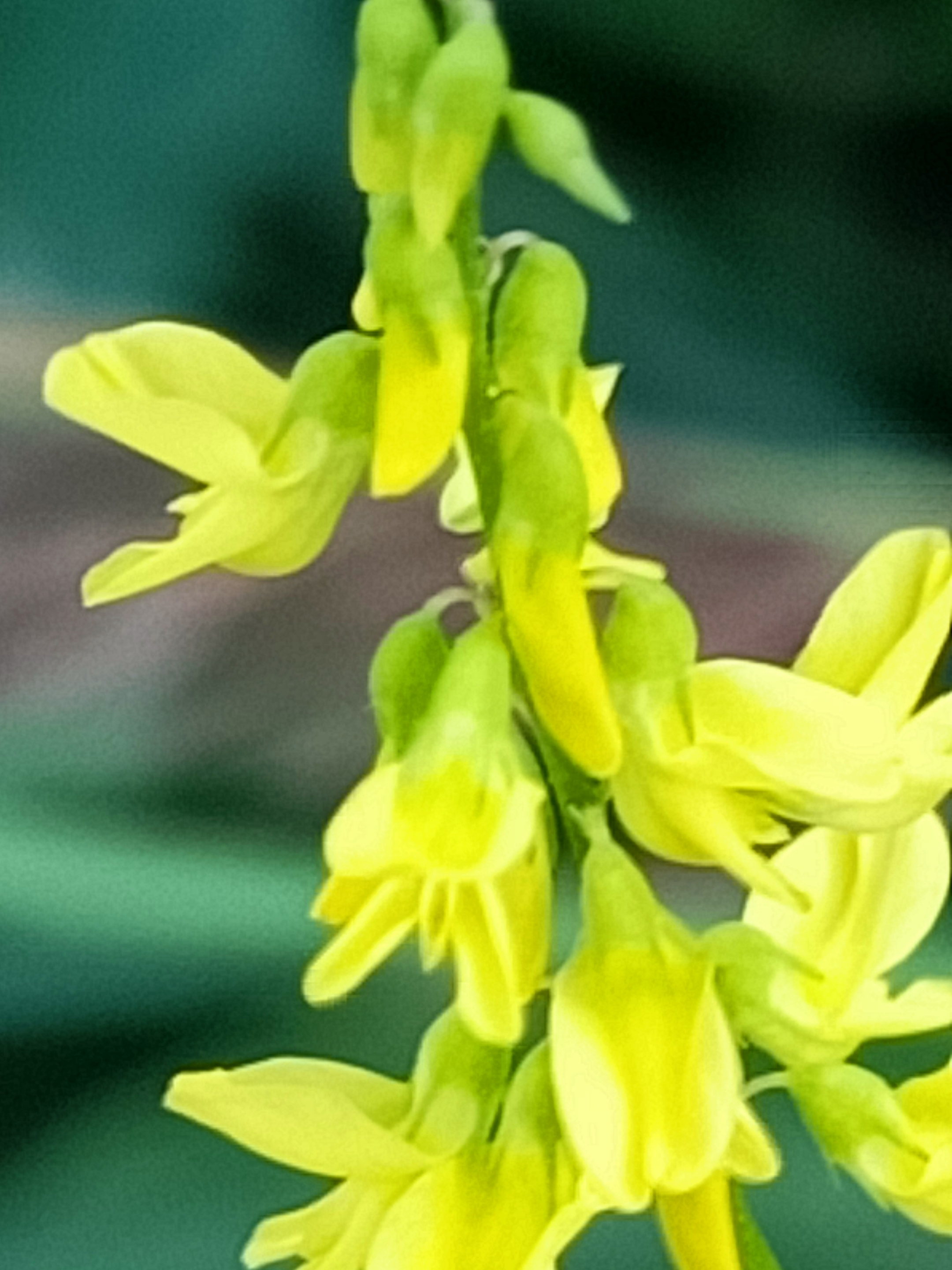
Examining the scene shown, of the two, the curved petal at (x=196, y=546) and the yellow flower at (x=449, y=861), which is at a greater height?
the curved petal at (x=196, y=546)

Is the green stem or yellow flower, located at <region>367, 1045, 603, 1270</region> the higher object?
the green stem

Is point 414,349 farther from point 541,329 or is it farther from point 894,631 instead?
point 894,631

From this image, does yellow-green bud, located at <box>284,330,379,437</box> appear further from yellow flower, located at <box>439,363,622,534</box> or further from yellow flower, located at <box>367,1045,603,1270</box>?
yellow flower, located at <box>367,1045,603,1270</box>

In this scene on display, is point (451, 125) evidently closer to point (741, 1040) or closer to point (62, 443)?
point (741, 1040)

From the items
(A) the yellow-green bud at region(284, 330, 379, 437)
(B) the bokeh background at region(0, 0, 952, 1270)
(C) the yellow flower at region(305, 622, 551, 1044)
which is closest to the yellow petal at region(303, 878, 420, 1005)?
(C) the yellow flower at region(305, 622, 551, 1044)

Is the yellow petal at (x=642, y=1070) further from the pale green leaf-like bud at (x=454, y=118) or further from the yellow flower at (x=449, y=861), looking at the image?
the pale green leaf-like bud at (x=454, y=118)

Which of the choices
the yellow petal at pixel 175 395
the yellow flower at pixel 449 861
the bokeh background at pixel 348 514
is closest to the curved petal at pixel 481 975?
the yellow flower at pixel 449 861
